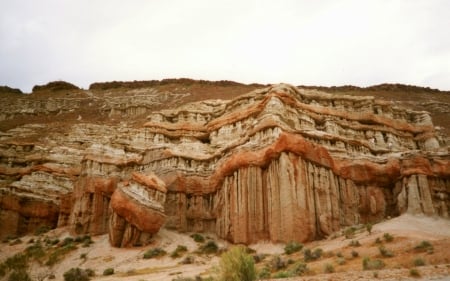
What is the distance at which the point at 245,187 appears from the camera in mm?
33531

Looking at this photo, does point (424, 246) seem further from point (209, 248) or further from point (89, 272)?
point (89, 272)

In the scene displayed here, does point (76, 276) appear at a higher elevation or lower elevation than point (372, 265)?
lower

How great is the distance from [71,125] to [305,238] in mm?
39075

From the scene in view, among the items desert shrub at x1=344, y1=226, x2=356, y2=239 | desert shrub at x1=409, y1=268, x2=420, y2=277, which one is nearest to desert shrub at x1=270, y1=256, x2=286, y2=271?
desert shrub at x1=344, y1=226, x2=356, y2=239

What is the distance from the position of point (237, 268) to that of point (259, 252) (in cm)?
1340

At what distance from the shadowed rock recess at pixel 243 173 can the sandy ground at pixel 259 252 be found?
134 centimetres

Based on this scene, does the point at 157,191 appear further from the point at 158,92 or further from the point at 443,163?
the point at 158,92

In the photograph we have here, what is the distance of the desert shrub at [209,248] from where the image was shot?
1261 inches

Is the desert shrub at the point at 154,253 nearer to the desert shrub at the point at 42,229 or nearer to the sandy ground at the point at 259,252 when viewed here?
the sandy ground at the point at 259,252

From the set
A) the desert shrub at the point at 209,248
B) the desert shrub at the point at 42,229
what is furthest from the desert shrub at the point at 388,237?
the desert shrub at the point at 42,229

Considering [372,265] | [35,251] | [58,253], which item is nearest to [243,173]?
[58,253]

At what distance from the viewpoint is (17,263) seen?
30125 millimetres

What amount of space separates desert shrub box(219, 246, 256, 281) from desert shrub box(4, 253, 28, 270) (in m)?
17.9

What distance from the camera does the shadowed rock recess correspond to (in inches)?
1278
